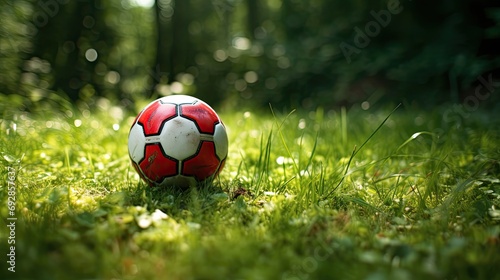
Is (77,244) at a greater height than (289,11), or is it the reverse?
(289,11)

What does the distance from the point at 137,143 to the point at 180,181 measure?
335 mm

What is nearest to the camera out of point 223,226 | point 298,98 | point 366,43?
point 223,226

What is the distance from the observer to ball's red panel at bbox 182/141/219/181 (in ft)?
8.30

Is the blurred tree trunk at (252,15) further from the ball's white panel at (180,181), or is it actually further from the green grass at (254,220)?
the ball's white panel at (180,181)

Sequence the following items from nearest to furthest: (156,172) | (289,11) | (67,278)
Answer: (67,278) → (156,172) → (289,11)

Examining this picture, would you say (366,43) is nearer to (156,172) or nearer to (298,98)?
(298,98)

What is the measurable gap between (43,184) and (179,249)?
52.7 inches

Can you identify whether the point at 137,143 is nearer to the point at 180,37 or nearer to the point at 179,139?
the point at 179,139

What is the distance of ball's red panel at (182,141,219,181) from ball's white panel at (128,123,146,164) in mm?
272

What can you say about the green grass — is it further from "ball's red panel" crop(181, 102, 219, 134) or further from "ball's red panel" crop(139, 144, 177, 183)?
"ball's red panel" crop(181, 102, 219, 134)

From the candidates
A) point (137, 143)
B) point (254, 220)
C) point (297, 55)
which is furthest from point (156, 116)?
point (297, 55)

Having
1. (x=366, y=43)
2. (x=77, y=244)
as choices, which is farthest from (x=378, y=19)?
(x=77, y=244)

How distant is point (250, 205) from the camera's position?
2412 millimetres

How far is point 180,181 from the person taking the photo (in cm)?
258
